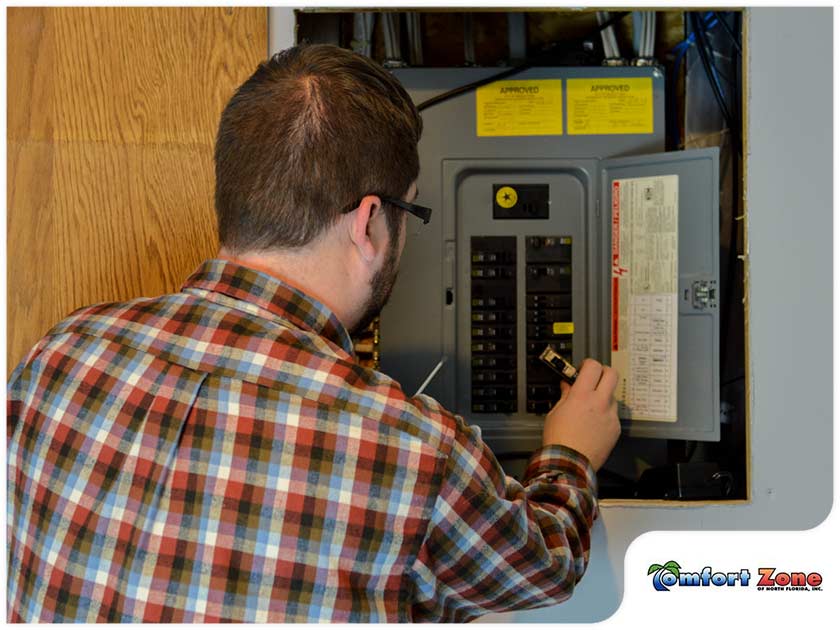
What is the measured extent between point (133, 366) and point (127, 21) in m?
0.56

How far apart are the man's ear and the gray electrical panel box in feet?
1.17

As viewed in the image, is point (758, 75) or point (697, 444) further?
point (697, 444)

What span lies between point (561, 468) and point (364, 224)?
0.39m

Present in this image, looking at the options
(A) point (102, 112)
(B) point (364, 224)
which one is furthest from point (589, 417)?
(A) point (102, 112)

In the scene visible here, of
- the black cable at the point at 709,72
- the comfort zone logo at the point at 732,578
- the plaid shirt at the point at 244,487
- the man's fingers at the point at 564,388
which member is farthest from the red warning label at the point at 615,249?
the plaid shirt at the point at 244,487

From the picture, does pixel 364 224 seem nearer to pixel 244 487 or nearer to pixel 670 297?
pixel 244 487

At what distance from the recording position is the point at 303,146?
0.84m

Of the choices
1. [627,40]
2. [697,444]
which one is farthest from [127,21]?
[697,444]

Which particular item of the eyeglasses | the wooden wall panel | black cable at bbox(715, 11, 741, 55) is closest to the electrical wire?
black cable at bbox(715, 11, 741, 55)

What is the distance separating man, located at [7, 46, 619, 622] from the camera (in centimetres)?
73

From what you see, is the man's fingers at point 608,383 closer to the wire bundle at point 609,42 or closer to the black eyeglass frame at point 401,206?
the black eyeglass frame at point 401,206

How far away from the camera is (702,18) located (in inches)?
49.5

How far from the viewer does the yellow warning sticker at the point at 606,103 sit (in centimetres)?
122

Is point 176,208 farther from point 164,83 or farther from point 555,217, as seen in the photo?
point 555,217
